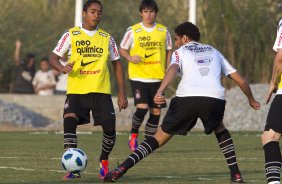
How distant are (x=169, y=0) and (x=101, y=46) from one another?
2362 centimetres

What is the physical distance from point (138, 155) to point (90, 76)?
1.65 m

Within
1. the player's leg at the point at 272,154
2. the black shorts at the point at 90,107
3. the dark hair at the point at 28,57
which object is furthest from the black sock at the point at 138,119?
the dark hair at the point at 28,57

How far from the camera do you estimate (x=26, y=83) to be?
35.4m

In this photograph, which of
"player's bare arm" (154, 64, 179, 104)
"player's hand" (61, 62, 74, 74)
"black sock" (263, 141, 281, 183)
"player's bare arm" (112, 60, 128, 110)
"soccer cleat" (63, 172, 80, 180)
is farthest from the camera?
"player's bare arm" (112, 60, 128, 110)

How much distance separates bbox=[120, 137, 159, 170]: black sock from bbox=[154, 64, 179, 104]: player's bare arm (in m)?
0.83

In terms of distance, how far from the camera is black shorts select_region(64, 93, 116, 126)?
14789 millimetres

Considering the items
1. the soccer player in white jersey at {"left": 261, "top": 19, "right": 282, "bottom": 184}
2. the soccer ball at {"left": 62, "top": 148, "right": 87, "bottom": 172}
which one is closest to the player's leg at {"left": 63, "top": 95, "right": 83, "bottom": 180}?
the soccer ball at {"left": 62, "top": 148, "right": 87, "bottom": 172}

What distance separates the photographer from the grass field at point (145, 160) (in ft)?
47.4

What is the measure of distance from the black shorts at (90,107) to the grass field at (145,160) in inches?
29.0

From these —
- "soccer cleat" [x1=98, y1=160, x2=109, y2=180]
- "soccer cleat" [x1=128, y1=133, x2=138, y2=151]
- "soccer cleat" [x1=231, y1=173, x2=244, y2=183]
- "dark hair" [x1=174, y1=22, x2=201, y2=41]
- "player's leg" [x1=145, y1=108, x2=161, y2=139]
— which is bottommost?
"soccer cleat" [x1=128, y1=133, x2=138, y2=151]

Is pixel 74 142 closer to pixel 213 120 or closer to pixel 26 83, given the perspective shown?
pixel 213 120

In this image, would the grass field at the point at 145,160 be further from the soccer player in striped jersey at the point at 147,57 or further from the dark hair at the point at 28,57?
the dark hair at the point at 28,57

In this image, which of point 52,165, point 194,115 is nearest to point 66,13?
point 52,165

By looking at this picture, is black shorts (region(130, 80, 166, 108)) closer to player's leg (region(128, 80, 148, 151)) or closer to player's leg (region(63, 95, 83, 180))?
player's leg (region(128, 80, 148, 151))
